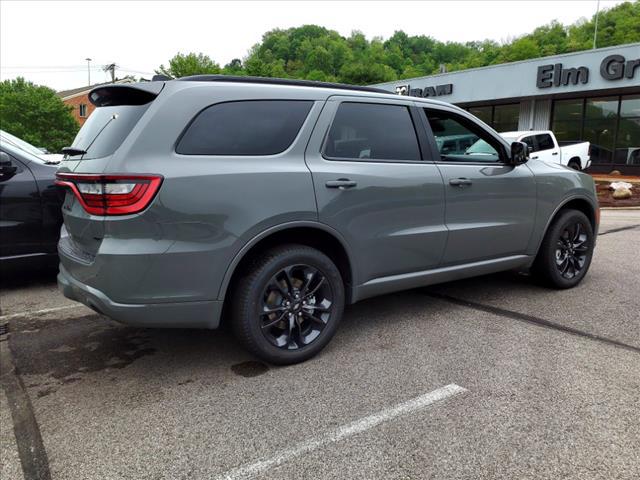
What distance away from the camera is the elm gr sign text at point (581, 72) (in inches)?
725

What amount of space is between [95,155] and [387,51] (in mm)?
94319

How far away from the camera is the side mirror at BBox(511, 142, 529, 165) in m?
4.30

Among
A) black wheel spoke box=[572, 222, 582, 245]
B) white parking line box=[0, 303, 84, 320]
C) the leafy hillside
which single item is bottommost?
white parking line box=[0, 303, 84, 320]

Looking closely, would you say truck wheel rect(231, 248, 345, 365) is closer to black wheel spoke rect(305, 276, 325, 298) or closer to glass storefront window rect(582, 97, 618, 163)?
black wheel spoke rect(305, 276, 325, 298)

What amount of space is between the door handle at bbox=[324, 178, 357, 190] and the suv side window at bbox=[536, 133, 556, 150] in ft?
42.8

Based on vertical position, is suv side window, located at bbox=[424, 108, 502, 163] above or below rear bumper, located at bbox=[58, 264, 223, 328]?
above

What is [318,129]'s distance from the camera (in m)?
3.36

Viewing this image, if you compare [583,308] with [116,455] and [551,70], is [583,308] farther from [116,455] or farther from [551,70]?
[551,70]

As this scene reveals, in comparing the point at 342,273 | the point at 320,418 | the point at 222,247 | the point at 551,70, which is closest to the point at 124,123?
the point at 222,247

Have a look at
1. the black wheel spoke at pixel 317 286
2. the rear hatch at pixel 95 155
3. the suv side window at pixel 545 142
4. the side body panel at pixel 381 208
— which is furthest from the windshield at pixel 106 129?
the suv side window at pixel 545 142

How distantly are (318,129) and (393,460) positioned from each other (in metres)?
2.07

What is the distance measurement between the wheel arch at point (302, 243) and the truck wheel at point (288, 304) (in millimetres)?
66

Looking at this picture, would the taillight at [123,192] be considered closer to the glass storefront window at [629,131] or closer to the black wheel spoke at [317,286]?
the black wheel spoke at [317,286]

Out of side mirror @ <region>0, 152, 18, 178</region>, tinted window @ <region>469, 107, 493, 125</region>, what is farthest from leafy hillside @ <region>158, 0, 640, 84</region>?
side mirror @ <region>0, 152, 18, 178</region>
